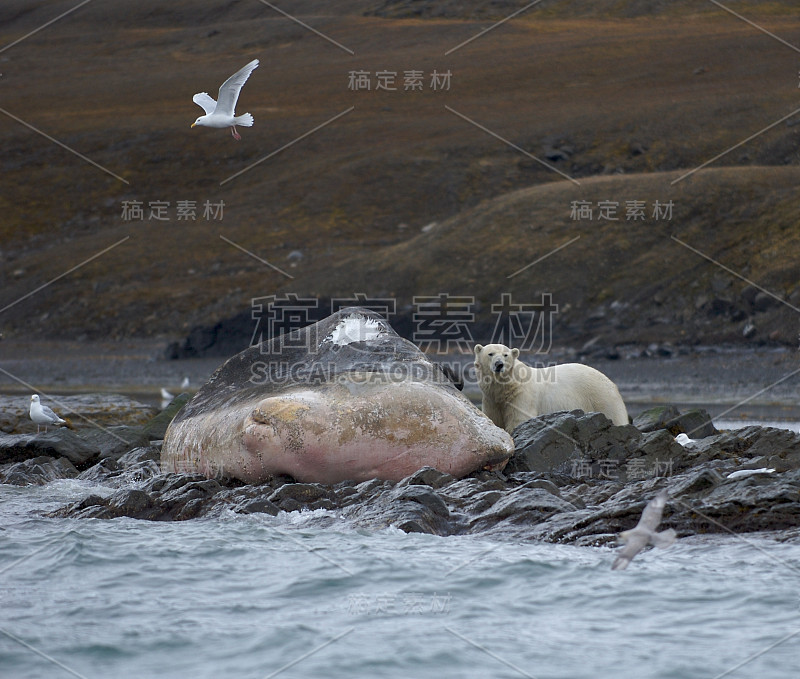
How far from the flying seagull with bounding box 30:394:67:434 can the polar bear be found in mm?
5640

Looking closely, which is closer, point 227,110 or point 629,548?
point 629,548

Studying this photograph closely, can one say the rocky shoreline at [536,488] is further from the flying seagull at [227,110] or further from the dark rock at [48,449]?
the flying seagull at [227,110]

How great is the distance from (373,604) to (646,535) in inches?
78.4

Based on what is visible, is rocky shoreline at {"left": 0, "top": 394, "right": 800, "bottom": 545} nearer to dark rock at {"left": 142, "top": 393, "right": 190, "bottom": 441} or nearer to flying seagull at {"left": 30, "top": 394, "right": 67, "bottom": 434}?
dark rock at {"left": 142, "top": 393, "right": 190, "bottom": 441}

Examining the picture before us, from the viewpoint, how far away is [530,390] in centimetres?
1237

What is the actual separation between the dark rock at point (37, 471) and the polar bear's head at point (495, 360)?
4.61 metres

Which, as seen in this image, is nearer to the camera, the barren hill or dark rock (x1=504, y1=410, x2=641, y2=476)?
dark rock (x1=504, y1=410, x2=641, y2=476)

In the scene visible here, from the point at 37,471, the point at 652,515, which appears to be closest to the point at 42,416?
the point at 37,471

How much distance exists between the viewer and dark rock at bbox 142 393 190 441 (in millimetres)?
13047

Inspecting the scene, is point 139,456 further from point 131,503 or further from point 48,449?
point 131,503

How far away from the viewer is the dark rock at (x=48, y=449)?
11.9 meters

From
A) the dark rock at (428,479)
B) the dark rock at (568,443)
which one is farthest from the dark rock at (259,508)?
the dark rock at (568,443)

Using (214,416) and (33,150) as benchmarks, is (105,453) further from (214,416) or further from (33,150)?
(33,150)

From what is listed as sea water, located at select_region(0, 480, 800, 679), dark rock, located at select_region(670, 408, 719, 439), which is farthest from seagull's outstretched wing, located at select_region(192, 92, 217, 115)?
sea water, located at select_region(0, 480, 800, 679)
